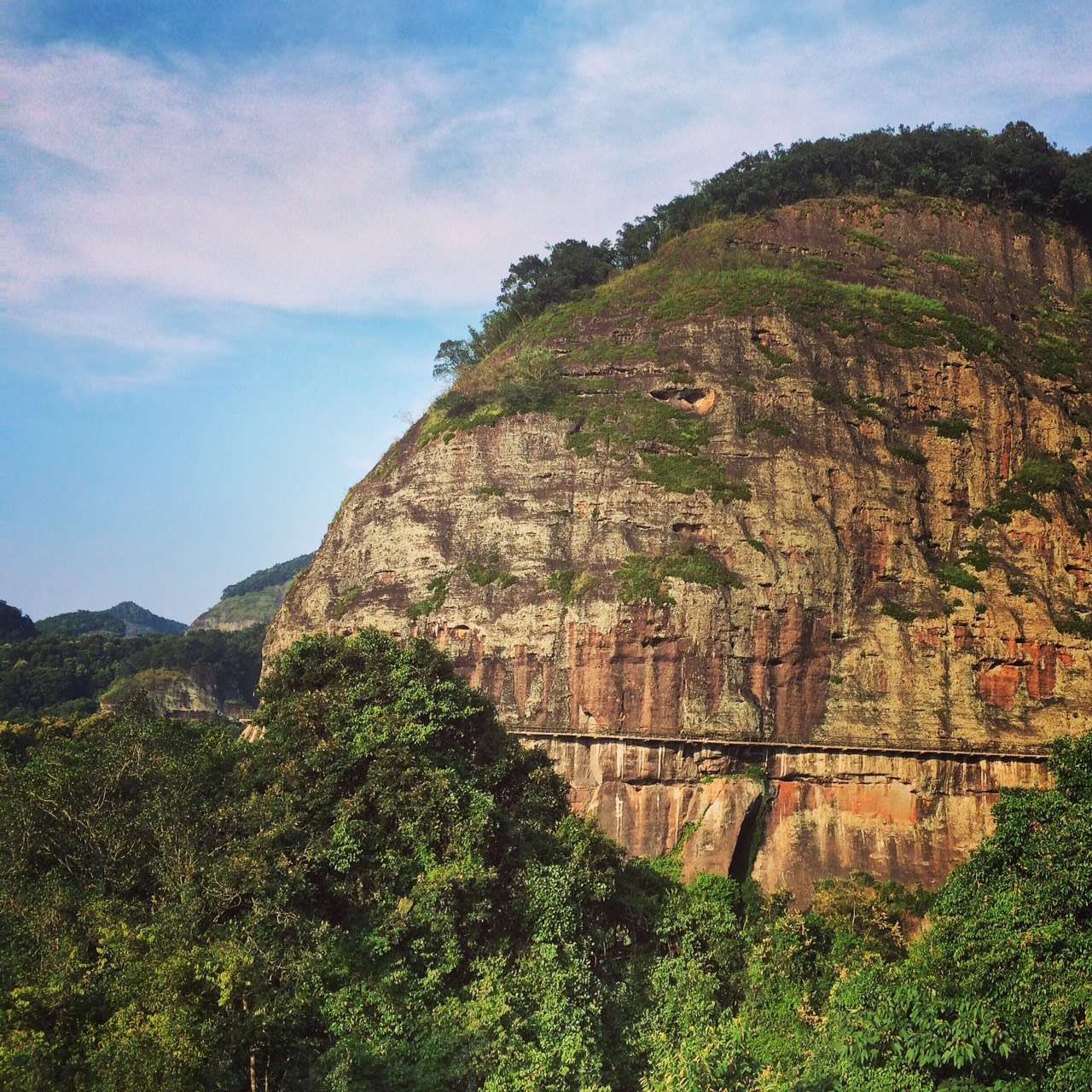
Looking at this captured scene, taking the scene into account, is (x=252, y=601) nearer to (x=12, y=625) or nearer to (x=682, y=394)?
(x=12, y=625)

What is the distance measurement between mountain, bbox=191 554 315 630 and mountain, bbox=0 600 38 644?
27696 mm

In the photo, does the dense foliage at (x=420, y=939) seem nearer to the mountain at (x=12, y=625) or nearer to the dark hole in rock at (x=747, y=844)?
the dark hole in rock at (x=747, y=844)

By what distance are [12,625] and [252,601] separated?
168 ft

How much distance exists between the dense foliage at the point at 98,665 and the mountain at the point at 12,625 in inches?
369

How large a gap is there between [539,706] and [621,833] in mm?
4644

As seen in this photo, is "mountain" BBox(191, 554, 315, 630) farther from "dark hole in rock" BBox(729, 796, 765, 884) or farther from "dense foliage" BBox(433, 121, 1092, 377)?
"dark hole in rock" BBox(729, 796, 765, 884)

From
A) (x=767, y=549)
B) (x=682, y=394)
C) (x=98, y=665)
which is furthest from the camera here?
(x=98, y=665)

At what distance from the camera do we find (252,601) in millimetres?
150625

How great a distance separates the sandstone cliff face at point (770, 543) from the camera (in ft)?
123

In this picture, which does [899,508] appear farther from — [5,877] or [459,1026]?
[5,877]

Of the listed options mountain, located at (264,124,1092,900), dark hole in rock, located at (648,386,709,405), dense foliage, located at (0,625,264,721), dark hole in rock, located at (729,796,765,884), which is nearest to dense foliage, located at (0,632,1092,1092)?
dark hole in rock, located at (729,796,765,884)

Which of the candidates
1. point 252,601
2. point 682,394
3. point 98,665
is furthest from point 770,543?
point 252,601

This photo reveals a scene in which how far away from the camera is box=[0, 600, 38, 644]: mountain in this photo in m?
98.2

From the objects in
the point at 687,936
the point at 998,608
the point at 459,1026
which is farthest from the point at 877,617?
the point at 459,1026
